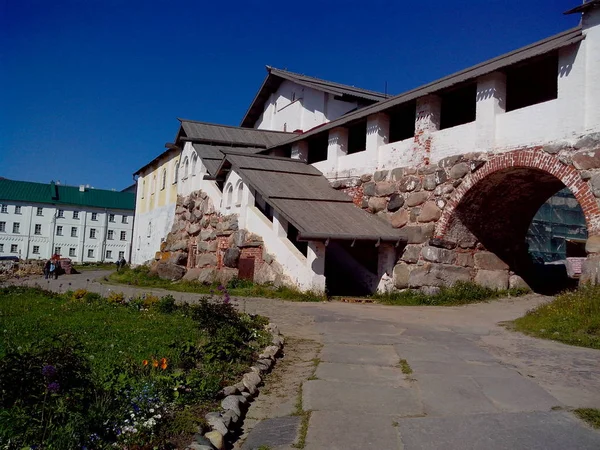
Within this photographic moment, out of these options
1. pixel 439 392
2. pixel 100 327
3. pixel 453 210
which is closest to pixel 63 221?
pixel 453 210

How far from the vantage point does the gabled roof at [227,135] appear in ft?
84.0

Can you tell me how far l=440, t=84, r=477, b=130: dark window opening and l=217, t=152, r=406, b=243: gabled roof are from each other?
160 inches

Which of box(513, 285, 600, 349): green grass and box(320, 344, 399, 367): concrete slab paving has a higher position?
box(513, 285, 600, 349): green grass

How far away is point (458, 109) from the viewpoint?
16406 mm

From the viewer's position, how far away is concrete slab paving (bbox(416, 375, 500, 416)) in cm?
454

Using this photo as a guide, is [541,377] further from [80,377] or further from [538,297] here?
[538,297]

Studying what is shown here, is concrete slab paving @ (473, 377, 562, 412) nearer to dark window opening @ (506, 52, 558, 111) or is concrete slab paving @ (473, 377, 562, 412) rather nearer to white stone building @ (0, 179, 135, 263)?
dark window opening @ (506, 52, 558, 111)

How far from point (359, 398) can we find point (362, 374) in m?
0.89

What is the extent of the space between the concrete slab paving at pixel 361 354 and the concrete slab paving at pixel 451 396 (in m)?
0.84

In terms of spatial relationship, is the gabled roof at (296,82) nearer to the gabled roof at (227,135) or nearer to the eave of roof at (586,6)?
the gabled roof at (227,135)

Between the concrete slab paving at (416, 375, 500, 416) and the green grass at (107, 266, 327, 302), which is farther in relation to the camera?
the green grass at (107, 266, 327, 302)

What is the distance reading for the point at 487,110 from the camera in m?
13.2

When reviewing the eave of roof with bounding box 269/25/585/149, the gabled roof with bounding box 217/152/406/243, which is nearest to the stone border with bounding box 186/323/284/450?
the gabled roof with bounding box 217/152/406/243

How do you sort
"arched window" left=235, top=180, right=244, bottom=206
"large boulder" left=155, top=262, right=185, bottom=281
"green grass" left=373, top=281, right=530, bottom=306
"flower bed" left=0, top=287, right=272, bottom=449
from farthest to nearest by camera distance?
"large boulder" left=155, top=262, right=185, bottom=281, "arched window" left=235, top=180, right=244, bottom=206, "green grass" left=373, top=281, right=530, bottom=306, "flower bed" left=0, top=287, right=272, bottom=449
